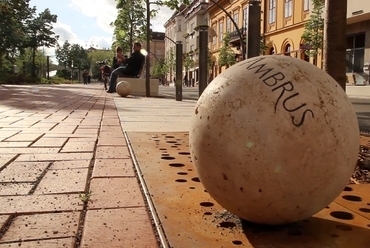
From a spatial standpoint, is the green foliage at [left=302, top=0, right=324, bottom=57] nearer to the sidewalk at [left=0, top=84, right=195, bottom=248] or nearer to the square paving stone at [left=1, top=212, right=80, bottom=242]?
the sidewalk at [left=0, top=84, right=195, bottom=248]

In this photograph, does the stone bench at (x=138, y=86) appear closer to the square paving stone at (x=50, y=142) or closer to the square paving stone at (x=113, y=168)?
the square paving stone at (x=50, y=142)

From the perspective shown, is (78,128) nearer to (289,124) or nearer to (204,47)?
(289,124)

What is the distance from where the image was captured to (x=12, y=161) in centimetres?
383

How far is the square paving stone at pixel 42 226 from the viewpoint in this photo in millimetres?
2123

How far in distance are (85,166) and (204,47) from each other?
847cm

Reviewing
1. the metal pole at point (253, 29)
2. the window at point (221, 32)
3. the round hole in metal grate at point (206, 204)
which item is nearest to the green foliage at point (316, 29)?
the metal pole at point (253, 29)

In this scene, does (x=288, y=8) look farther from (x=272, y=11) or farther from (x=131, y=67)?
(x=131, y=67)

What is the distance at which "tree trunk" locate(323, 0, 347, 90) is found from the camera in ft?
12.8

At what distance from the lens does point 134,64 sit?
17.7 meters

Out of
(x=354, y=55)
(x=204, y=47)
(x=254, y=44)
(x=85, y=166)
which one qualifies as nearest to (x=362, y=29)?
(x=354, y=55)

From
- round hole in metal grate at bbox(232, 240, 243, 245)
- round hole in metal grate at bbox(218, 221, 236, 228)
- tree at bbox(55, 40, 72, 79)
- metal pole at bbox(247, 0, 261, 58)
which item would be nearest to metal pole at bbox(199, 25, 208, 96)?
metal pole at bbox(247, 0, 261, 58)

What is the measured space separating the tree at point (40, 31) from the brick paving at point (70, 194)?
149ft

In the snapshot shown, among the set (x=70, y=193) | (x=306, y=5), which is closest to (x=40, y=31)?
(x=306, y=5)

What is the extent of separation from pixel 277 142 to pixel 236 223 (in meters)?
0.66
